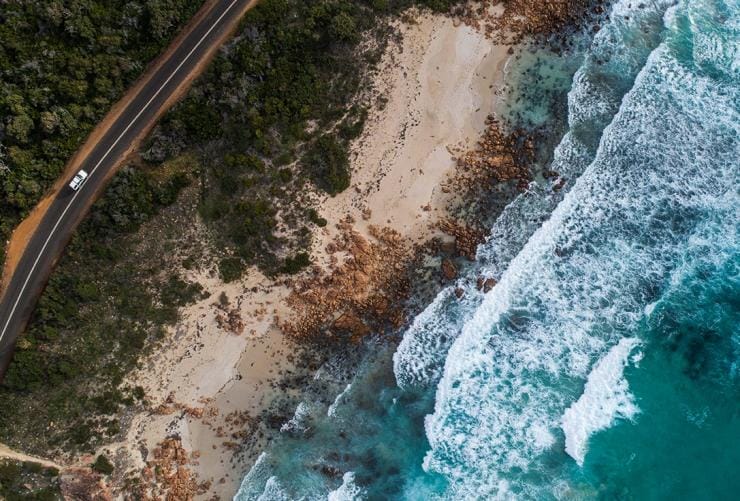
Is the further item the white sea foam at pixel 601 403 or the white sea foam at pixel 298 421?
the white sea foam at pixel 298 421

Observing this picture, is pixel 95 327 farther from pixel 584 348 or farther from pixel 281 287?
pixel 584 348

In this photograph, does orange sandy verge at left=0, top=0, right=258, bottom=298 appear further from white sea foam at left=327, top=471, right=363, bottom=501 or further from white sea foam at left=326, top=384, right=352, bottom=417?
white sea foam at left=327, top=471, right=363, bottom=501

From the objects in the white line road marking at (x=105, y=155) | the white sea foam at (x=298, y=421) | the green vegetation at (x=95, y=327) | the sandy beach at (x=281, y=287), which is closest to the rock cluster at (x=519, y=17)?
the sandy beach at (x=281, y=287)

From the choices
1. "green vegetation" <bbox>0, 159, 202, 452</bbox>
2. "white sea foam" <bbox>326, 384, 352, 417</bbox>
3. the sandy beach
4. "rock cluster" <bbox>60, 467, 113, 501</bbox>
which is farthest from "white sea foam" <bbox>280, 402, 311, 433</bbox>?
"rock cluster" <bbox>60, 467, 113, 501</bbox>

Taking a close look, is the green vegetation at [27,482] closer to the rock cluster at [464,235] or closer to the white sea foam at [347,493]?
the white sea foam at [347,493]

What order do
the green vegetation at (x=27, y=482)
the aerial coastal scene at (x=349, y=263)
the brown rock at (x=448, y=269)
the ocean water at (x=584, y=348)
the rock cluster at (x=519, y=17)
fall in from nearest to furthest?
the green vegetation at (x=27, y=482) → the ocean water at (x=584, y=348) → the aerial coastal scene at (x=349, y=263) → the brown rock at (x=448, y=269) → the rock cluster at (x=519, y=17)
